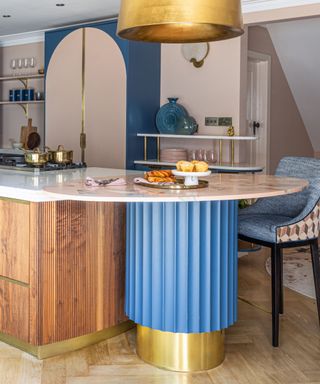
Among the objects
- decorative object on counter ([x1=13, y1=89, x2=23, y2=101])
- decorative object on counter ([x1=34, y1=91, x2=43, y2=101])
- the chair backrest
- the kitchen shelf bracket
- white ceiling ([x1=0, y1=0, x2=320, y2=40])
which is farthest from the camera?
the kitchen shelf bracket

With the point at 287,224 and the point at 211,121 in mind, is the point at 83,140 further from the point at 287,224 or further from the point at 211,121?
the point at 287,224

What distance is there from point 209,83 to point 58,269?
2979 millimetres

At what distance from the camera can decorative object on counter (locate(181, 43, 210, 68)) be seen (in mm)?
5098

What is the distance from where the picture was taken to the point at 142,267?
2553 millimetres

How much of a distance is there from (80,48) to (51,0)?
2.67 feet

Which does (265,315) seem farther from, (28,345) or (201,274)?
(28,345)

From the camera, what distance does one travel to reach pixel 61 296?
2.70m

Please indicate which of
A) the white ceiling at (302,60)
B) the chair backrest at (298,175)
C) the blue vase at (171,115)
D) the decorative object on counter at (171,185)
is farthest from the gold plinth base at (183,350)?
the white ceiling at (302,60)

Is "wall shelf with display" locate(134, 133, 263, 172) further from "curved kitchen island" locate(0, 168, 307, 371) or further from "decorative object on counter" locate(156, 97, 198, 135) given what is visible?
"curved kitchen island" locate(0, 168, 307, 371)

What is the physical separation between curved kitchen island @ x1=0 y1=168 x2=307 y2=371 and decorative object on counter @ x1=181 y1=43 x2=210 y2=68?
250 cm

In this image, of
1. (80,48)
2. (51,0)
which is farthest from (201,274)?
(80,48)

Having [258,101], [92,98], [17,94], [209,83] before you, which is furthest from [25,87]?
[258,101]

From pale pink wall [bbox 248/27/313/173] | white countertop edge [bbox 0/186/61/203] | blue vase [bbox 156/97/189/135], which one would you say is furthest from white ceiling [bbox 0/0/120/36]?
white countertop edge [bbox 0/186/61/203]

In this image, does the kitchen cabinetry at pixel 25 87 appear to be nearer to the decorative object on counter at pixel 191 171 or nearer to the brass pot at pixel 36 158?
the brass pot at pixel 36 158
